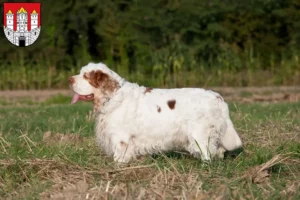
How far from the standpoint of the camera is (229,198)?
21.6ft

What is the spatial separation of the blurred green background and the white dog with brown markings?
51.4 ft

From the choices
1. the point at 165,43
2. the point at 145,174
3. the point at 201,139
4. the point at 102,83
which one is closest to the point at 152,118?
the point at 201,139

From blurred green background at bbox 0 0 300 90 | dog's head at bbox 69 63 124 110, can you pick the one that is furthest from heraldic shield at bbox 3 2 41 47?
dog's head at bbox 69 63 124 110

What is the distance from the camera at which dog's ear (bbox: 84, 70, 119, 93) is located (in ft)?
30.6

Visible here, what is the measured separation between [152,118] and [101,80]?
0.79 metres

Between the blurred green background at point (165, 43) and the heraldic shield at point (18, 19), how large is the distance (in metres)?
0.56

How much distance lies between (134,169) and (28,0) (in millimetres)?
19010

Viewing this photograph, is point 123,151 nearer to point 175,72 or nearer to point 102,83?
point 102,83

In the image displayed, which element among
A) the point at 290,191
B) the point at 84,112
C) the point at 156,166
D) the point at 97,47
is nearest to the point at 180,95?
the point at 156,166

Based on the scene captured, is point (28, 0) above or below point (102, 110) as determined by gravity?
above

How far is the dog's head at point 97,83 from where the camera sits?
9328 millimetres

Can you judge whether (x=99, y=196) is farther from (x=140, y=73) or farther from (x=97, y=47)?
(x=97, y=47)

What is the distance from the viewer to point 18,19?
2394 cm

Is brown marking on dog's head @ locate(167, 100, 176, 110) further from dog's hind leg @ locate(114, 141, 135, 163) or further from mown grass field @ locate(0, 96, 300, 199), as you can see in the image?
dog's hind leg @ locate(114, 141, 135, 163)
